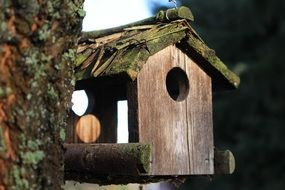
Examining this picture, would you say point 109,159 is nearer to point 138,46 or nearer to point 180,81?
point 138,46

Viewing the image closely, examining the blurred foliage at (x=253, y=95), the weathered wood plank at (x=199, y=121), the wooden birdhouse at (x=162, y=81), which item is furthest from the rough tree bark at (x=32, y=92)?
the blurred foliage at (x=253, y=95)

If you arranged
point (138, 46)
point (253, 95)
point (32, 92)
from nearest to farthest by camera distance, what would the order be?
point (32, 92), point (138, 46), point (253, 95)

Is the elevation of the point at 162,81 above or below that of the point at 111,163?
above

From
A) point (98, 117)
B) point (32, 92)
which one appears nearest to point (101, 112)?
point (98, 117)

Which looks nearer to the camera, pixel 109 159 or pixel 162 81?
pixel 109 159

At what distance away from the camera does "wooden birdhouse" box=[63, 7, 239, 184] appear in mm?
1885

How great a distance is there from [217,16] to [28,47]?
246 inches

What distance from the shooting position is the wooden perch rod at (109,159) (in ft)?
5.71

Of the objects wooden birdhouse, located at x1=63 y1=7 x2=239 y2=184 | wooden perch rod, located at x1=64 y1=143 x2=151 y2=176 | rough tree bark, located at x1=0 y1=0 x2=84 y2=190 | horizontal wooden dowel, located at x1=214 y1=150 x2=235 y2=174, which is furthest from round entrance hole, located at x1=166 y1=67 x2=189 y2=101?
rough tree bark, located at x1=0 y1=0 x2=84 y2=190

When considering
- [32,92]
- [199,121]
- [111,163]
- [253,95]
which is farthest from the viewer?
[253,95]

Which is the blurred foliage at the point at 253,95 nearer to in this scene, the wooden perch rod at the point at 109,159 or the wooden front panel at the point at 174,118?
the wooden front panel at the point at 174,118

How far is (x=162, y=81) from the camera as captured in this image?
1.99 meters

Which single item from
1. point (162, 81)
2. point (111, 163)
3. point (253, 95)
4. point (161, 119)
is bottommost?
point (111, 163)

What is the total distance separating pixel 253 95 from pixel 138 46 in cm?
455
